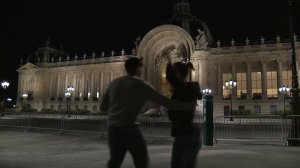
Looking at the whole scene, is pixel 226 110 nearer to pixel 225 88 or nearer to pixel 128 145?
pixel 225 88

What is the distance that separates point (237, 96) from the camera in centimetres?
5534

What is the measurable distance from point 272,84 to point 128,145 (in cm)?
5475

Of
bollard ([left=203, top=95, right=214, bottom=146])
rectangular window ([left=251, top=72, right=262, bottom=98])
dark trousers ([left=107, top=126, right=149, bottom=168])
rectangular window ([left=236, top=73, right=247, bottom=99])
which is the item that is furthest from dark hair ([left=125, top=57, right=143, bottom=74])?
rectangular window ([left=251, top=72, right=262, bottom=98])

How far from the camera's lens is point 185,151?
16.1 feet

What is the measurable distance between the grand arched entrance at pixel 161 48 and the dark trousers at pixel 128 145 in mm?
51837

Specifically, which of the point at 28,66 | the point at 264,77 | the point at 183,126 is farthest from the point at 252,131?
the point at 28,66

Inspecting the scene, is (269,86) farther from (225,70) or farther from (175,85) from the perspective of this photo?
(175,85)

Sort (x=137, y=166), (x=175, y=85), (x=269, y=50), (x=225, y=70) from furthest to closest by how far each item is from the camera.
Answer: (x=225, y=70)
(x=269, y=50)
(x=175, y=85)
(x=137, y=166)

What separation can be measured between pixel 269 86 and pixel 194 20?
74.0 ft

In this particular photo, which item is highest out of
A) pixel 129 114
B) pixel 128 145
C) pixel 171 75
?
pixel 171 75

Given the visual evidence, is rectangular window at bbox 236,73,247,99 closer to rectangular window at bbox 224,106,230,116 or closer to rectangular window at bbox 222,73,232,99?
rectangular window at bbox 222,73,232,99

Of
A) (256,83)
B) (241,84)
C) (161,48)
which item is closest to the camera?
(256,83)

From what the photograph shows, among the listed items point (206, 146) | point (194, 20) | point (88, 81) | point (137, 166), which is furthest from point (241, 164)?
point (88, 81)

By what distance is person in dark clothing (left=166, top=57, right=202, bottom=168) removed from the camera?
4.88m
